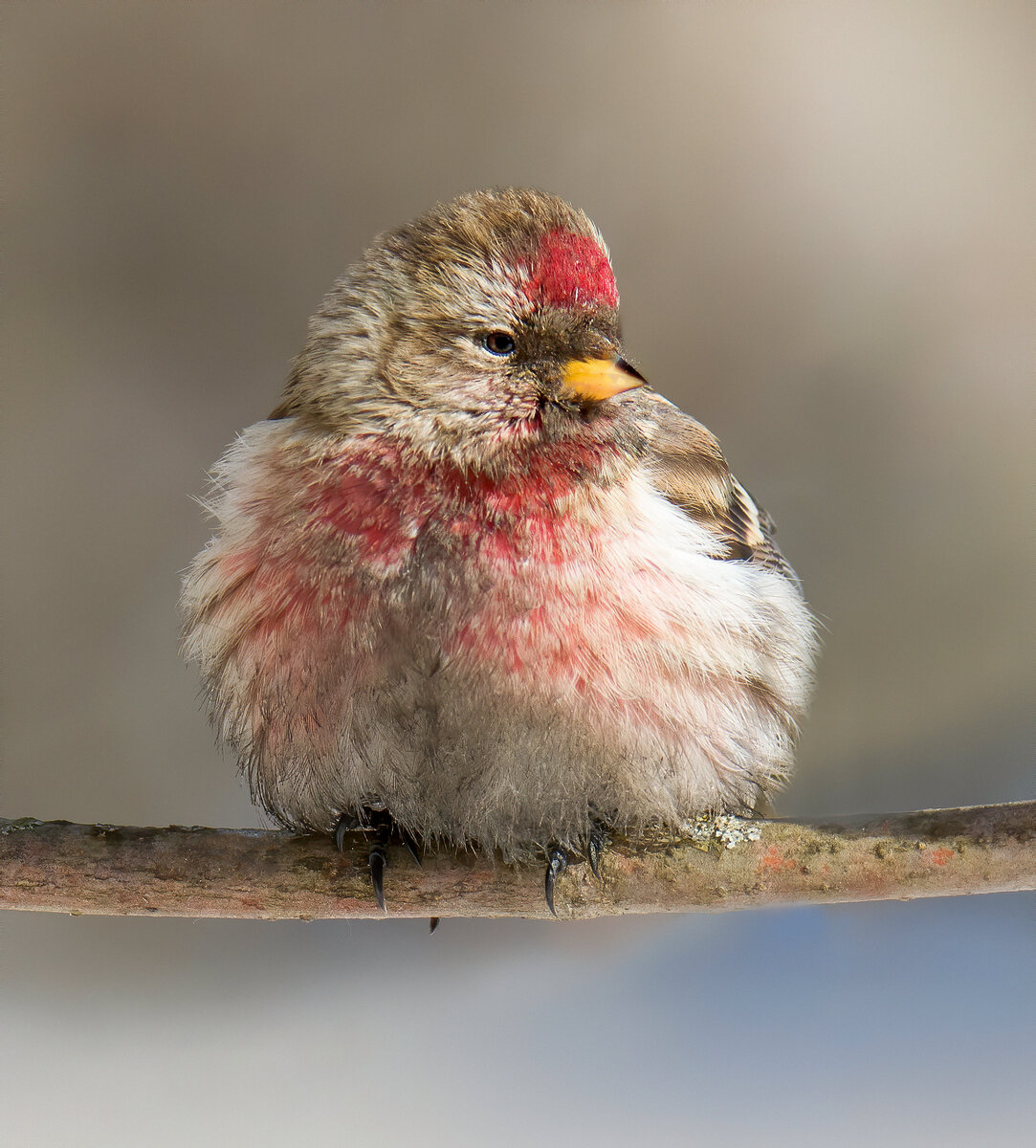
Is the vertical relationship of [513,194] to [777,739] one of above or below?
above

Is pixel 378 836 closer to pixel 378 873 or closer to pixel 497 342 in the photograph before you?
pixel 378 873

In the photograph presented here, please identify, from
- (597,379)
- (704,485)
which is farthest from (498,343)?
(704,485)

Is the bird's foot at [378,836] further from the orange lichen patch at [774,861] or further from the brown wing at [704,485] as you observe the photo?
the brown wing at [704,485]

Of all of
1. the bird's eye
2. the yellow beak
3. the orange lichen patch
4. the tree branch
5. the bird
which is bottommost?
the tree branch

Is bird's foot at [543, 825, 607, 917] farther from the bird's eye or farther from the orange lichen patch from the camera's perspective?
the bird's eye

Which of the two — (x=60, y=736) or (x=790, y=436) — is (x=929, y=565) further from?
(x=60, y=736)

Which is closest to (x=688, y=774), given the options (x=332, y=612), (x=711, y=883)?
(x=711, y=883)

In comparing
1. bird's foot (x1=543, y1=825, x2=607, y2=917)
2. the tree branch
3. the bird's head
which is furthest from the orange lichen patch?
the bird's head

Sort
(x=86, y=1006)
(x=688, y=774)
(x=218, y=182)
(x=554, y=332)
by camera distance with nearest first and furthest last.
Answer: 1. (x=554, y=332)
2. (x=688, y=774)
3. (x=218, y=182)
4. (x=86, y=1006)
